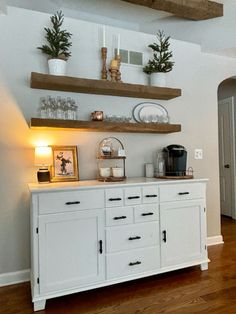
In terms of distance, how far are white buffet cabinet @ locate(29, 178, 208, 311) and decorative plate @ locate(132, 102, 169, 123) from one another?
0.85 metres

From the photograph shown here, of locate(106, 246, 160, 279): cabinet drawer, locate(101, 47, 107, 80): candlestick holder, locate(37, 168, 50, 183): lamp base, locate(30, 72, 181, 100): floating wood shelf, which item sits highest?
locate(101, 47, 107, 80): candlestick holder

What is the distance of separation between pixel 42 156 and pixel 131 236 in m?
1.15

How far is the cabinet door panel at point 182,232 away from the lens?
2.44 meters

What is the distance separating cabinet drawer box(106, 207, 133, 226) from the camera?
2.21m

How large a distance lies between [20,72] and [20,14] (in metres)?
0.58

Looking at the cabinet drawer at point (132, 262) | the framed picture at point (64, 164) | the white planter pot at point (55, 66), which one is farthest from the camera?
the framed picture at point (64, 164)

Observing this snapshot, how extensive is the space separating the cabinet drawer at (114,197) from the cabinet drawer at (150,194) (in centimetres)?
24

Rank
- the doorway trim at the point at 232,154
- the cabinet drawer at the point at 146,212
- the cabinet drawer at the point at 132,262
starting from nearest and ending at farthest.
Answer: the cabinet drawer at the point at 132,262 < the cabinet drawer at the point at 146,212 < the doorway trim at the point at 232,154

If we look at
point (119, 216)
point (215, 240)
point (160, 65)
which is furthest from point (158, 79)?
point (215, 240)

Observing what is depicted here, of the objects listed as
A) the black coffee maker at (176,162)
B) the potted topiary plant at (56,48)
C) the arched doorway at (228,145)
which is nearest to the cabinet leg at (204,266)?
→ the black coffee maker at (176,162)

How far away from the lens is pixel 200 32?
135 inches

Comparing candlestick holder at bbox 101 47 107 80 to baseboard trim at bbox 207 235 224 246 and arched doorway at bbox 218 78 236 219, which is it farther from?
arched doorway at bbox 218 78 236 219

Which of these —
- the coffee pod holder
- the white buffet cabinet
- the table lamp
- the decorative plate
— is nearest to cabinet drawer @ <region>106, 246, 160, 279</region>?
the white buffet cabinet

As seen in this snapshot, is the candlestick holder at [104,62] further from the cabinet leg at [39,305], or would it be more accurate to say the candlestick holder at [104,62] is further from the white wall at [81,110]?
the cabinet leg at [39,305]
